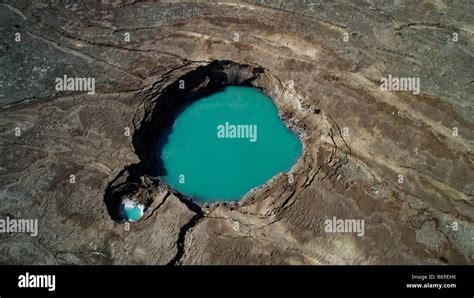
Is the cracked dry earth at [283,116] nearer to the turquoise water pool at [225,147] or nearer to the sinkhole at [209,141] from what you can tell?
the sinkhole at [209,141]

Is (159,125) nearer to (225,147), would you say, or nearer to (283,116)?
(225,147)

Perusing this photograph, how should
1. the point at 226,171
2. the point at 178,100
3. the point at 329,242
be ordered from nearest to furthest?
1. the point at 329,242
2. the point at 226,171
3. the point at 178,100

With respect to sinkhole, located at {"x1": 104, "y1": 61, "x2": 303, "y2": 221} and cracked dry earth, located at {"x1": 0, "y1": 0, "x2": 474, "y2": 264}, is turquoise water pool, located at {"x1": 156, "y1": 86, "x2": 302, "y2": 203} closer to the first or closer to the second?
sinkhole, located at {"x1": 104, "y1": 61, "x2": 303, "y2": 221}

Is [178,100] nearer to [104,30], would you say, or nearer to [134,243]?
[104,30]

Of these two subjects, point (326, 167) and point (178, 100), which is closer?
point (326, 167)

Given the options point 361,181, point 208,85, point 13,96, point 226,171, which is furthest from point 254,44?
point 13,96

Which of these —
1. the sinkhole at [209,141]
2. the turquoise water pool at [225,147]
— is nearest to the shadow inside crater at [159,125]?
the sinkhole at [209,141]

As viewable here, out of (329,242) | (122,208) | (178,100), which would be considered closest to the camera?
(329,242)
